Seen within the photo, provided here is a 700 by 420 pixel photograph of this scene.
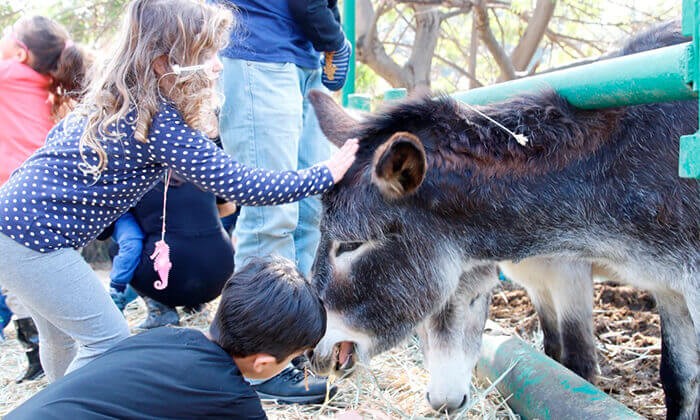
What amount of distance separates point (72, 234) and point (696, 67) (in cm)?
211

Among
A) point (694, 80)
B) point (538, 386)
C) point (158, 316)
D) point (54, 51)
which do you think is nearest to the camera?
point (694, 80)

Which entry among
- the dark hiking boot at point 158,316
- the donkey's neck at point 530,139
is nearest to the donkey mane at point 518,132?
the donkey's neck at point 530,139

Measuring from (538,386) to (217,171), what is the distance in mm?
1520

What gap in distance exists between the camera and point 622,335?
4.13 meters

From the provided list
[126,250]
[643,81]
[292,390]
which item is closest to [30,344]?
[126,250]

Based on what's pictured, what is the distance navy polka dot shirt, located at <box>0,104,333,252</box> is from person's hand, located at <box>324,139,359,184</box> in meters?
0.02

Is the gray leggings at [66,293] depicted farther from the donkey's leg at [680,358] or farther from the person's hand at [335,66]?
the donkey's leg at [680,358]

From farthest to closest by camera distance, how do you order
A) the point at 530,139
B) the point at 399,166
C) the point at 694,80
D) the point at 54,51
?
the point at 54,51
the point at 530,139
the point at 399,166
the point at 694,80

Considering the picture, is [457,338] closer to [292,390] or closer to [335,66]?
[292,390]

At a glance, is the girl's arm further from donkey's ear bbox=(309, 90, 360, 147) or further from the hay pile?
the hay pile

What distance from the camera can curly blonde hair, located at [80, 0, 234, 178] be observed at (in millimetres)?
2502

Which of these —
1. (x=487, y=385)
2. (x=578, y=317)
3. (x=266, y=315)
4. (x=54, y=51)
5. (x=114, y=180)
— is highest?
(x=54, y=51)

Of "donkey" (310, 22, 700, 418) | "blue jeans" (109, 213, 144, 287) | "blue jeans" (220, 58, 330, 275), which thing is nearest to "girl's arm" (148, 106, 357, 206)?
"donkey" (310, 22, 700, 418)

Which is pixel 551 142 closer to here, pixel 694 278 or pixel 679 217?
pixel 679 217
